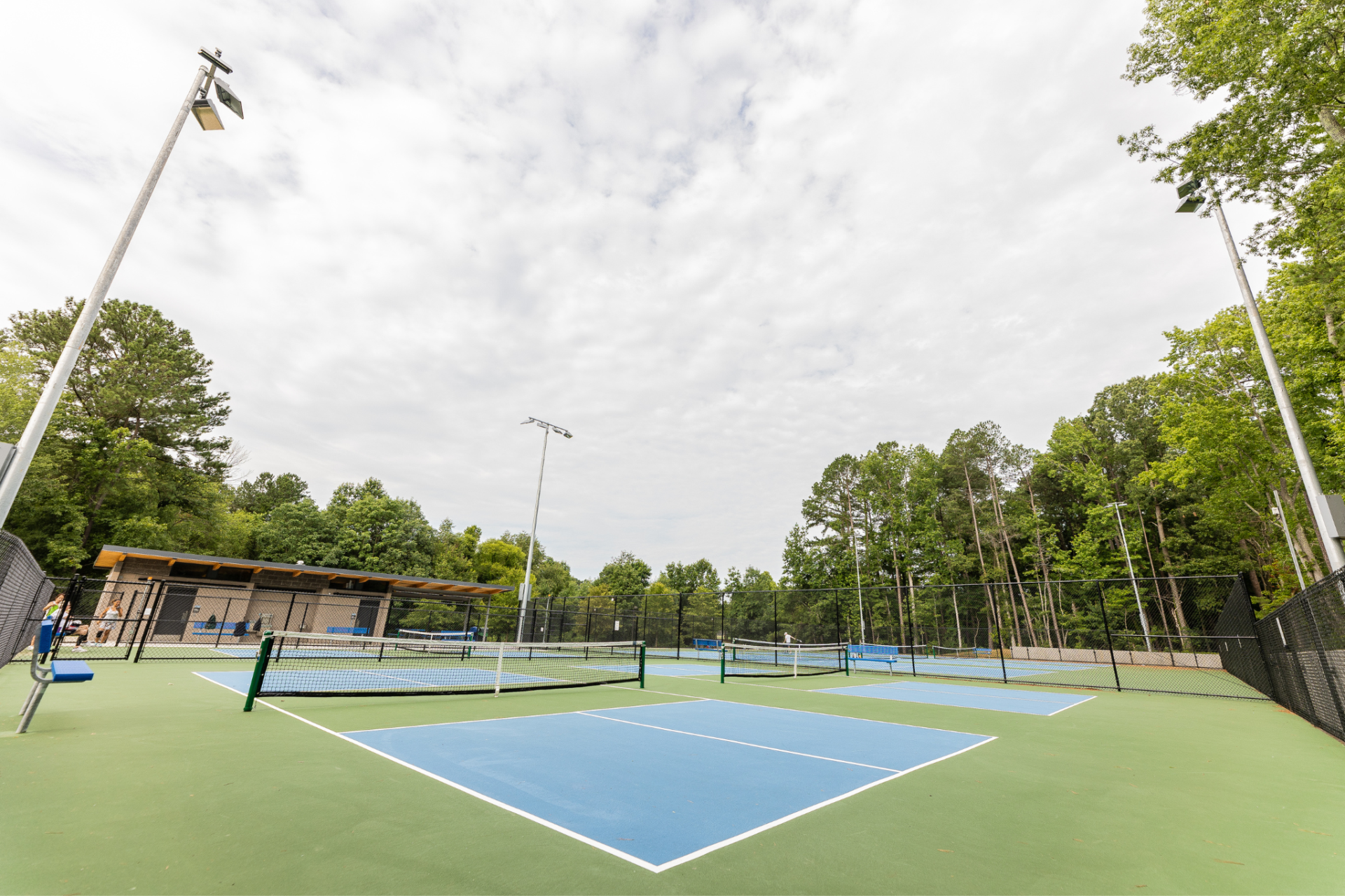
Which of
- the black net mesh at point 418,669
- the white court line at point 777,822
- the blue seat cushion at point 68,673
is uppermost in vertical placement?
the blue seat cushion at point 68,673

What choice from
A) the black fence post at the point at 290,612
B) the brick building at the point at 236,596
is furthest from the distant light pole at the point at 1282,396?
the brick building at the point at 236,596

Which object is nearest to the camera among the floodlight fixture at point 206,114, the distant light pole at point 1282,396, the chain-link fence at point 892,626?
the floodlight fixture at point 206,114

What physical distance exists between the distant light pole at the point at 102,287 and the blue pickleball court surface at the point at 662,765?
462 cm

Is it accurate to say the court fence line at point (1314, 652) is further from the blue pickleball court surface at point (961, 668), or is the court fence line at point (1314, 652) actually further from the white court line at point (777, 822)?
the blue pickleball court surface at point (961, 668)

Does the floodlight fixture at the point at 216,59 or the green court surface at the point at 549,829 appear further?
the floodlight fixture at the point at 216,59

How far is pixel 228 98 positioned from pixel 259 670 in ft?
28.1

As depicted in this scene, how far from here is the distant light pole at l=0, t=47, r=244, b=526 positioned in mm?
5551

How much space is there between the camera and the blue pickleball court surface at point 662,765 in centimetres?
393

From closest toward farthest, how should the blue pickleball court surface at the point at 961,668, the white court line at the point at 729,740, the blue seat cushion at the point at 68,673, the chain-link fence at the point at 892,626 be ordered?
the blue seat cushion at the point at 68,673 < the white court line at the point at 729,740 < the chain-link fence at the point at 892,626 < the blue pickleball court surface at the point at 961,668

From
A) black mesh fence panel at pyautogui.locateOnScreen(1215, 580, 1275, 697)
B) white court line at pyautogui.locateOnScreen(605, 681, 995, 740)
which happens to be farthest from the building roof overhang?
black mesh fence panel at pyautogui.locateOnScreen(1215, 580, 1275, 697)

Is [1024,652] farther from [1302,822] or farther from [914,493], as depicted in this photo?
[1302,822]

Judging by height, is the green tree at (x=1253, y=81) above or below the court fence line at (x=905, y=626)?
above

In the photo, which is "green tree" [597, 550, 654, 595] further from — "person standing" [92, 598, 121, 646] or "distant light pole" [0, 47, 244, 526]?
"distant light pole" [0, 47, 244, 526]

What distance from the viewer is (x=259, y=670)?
807cm
